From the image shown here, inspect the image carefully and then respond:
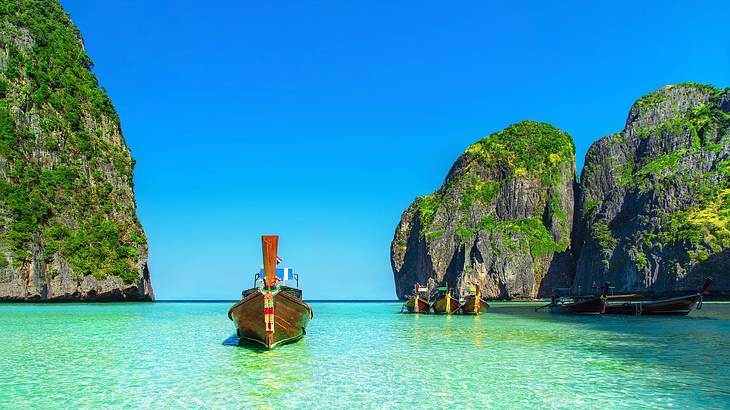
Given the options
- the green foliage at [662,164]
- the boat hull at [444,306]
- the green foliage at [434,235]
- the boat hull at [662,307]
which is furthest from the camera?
the green foliage at [434,235]

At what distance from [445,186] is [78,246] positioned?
406 feet

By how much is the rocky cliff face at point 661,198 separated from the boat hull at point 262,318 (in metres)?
93.1

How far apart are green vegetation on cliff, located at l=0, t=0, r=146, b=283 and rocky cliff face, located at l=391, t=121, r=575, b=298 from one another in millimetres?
82030

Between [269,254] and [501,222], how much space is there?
137m

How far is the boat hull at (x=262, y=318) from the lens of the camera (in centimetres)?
2072

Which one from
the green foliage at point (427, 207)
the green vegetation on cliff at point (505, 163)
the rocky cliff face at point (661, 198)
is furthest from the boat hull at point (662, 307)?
the green foliage at point (427, 207)

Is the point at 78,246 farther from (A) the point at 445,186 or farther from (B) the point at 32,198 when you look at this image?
(A) the point at 445,186

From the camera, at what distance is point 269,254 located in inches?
789

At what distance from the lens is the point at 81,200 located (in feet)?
277

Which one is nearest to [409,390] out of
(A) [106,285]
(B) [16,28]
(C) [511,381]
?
(C) [511,381]

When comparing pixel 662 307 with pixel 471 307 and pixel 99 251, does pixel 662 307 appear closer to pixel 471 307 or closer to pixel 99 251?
pixel 471 307

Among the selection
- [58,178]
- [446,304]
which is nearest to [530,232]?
[446,304]

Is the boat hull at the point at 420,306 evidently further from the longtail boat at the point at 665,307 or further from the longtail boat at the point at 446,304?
the longtail boat at the point at 665,307

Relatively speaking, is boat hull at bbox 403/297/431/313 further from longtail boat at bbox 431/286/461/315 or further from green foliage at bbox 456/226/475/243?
green foliage at bbox 456/226/475/243
